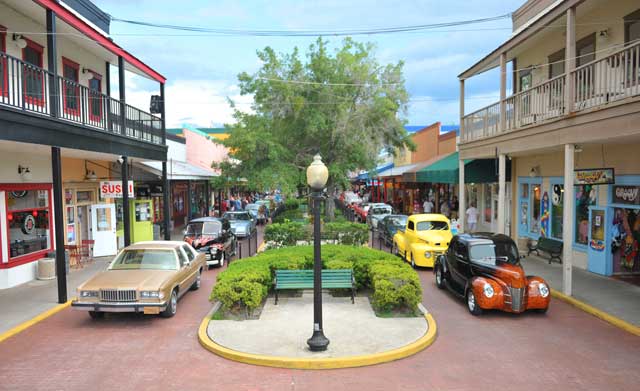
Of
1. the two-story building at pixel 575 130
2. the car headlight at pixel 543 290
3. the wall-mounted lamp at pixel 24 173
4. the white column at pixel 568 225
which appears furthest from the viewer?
the wall-mounted lamp at pixel 24 173

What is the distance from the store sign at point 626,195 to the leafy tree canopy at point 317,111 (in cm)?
1061

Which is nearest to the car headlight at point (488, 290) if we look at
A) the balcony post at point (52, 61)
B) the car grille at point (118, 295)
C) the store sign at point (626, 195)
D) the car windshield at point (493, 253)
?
the car windshield at point (493, 253)

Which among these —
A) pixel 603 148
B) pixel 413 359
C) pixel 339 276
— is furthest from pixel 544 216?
pixel 413 359

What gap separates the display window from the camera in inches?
527

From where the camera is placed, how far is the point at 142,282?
9422 mm

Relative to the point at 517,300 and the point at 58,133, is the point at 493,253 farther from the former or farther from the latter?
the point at 58,133

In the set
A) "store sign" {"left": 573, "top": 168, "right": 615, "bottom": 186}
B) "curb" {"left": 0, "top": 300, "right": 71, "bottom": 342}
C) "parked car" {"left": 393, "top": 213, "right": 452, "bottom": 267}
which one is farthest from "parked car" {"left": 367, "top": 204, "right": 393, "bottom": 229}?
"curb" {"left": 0, "top": 300, "right": 71, "bottom": 342}

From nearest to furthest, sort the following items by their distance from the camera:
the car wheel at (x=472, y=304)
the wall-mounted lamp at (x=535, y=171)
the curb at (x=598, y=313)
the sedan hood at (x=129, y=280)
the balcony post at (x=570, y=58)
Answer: the curb at (x=598, y=313), the sedan hood at (x=129, y=280), the car wheel at (x=472, y=304), the balcony post at (x=570, y=58), the wall-mounted lamp at (x=535, y=171)

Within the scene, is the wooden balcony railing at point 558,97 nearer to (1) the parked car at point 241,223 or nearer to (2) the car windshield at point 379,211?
(2) the car windshield at point 379,211

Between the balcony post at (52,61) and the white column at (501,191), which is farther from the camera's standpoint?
the white column at (501,191)

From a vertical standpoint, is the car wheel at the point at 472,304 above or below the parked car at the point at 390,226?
below

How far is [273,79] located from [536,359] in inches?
673

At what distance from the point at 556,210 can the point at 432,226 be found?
178 inches

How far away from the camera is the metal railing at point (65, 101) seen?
34.7ft
